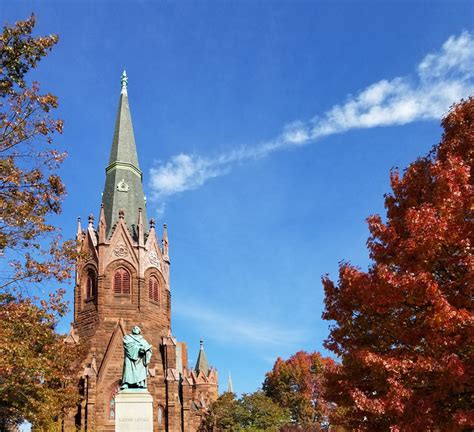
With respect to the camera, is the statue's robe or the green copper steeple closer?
the statue's robe

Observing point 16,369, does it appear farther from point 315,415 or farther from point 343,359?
point 315,415

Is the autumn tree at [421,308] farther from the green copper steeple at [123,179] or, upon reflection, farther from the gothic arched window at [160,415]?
the green copper steeple at [123,179]

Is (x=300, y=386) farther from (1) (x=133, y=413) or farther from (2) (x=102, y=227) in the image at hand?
(1) (x=133, y=413)

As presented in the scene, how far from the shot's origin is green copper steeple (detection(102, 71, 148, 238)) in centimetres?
4362

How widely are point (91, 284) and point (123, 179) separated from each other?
898cm

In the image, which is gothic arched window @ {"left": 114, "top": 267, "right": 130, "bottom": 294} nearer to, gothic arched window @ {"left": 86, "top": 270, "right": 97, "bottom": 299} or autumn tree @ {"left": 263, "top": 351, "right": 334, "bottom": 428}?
gothic arched window @ {"left": 86, "top": 270, "right": 97, "bottom": 299}

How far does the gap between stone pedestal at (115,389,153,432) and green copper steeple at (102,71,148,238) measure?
88.6 feet

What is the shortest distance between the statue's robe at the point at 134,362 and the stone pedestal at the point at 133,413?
61 cm

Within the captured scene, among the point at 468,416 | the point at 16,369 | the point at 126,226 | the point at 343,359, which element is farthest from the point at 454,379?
the point at 126,226

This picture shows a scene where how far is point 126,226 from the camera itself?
42.6 m

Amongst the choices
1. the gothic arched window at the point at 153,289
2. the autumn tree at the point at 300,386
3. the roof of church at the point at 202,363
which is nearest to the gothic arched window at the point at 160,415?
the gothic arched window at the point at 153,289

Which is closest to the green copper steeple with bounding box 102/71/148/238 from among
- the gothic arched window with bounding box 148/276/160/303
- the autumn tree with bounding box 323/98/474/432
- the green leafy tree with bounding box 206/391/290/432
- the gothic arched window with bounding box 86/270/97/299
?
the gothic arched window with bounding box 86/270/97/299

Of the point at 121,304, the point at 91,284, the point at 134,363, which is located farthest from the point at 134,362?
the point at 91,284

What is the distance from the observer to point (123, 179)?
45062 millimetres
